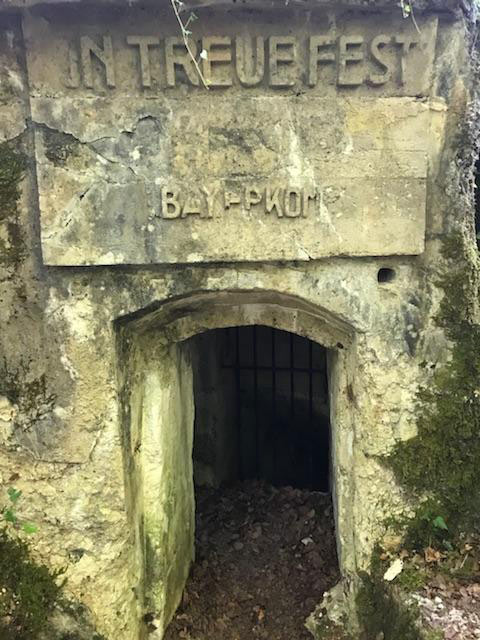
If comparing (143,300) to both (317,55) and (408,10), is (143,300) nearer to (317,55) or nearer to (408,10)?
(317,55)

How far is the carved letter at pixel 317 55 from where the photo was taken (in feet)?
8.32

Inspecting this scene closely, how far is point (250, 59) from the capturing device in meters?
2.55

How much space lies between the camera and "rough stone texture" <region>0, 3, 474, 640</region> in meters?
2.61

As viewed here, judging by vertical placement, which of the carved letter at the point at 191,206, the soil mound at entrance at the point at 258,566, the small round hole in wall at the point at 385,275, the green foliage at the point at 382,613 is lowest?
the soil mound at entrance at the point at 258,566

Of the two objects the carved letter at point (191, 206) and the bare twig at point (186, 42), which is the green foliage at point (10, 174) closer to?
the carved letter at point (191, 206)

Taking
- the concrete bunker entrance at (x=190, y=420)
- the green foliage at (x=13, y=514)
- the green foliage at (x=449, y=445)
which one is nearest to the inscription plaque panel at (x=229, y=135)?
the concrete bunker entrance at (x=190, y=420)

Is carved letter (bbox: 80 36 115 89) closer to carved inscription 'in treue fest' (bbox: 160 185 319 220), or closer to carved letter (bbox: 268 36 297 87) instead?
carved inscription 'in treue fest' (bbox: 160 185 319 220)

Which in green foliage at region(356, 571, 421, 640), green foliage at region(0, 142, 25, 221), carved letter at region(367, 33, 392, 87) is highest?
carved letter at region(367, 33, 392, 87)

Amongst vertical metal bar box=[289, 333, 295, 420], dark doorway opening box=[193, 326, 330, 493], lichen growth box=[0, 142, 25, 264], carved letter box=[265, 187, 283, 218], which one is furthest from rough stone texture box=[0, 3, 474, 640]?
vertical metal bar box=[289, 333, 295, 420]

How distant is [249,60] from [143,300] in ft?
3.59

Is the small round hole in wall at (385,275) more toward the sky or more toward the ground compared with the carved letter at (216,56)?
more toward the ground

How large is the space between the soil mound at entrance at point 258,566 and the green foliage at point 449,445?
3.03 feet

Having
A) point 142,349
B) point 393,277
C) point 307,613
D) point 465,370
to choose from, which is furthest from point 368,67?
point 307,613

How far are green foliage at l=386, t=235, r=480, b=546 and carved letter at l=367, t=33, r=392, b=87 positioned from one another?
98 centimetres
